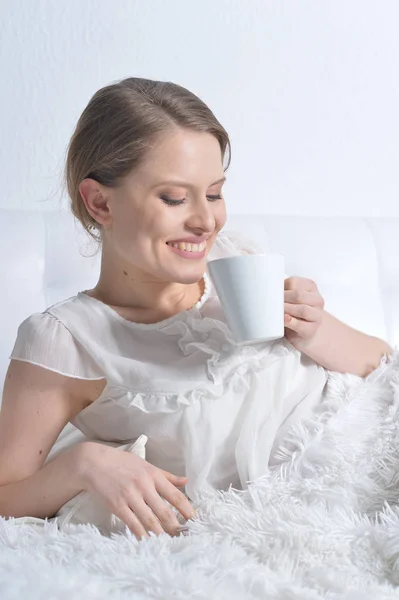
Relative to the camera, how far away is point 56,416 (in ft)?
4.01

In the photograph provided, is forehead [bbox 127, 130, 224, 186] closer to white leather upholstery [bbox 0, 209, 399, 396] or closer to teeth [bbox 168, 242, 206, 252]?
teeth [bbox 168, 242, 206, 252]

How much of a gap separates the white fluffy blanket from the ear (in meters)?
0.39

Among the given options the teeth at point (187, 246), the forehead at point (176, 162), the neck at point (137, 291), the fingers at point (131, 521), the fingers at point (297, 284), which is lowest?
the fingers at point (131, 521)

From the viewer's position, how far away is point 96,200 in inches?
49.1

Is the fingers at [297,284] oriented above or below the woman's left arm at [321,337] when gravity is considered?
above

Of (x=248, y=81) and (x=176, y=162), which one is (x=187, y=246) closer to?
(x=176, y=162)

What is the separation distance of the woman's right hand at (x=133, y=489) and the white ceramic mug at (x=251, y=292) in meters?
0.20

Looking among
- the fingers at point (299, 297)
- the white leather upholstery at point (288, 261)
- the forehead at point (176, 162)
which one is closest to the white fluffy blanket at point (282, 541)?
the fingers at point (299, 297)

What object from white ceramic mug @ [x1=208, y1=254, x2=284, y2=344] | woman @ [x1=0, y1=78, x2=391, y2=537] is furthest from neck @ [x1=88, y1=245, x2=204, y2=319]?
white ceramic mug @ [x1=208, y1=254, x2=284, y2=344]

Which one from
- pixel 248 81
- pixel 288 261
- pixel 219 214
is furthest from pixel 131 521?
pixel 248 81

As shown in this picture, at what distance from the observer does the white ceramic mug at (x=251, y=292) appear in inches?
39.8

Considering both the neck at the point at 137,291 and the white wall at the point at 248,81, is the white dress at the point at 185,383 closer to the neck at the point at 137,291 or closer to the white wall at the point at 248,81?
the neck at the point at 137,291

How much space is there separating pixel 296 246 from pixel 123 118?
649 mm

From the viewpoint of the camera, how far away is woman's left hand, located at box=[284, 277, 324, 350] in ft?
3.88
